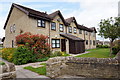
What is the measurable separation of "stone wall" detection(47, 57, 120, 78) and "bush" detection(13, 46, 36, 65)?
4.30 meters

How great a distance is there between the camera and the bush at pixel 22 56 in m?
7.76

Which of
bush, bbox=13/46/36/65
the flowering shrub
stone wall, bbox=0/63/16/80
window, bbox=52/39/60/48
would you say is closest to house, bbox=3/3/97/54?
window, bbox=52/39/60/48

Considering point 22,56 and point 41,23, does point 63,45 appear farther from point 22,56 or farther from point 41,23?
point 22,56

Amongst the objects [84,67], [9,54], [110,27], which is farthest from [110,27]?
[9,54]

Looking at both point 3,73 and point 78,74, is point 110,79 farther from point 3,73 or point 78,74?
point 3,73

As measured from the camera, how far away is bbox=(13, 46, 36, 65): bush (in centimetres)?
776

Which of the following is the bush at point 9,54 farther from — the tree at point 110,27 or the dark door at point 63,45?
the tree at point 110,27

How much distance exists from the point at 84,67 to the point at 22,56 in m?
6.26

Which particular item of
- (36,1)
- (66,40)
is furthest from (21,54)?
(66,40)

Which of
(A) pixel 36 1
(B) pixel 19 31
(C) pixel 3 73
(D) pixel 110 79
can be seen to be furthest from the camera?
(B) pixel 19 31

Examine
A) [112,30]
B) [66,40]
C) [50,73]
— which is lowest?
[50,73]

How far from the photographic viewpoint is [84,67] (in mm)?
5164

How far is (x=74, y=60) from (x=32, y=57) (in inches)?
208

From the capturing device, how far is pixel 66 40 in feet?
51.4
